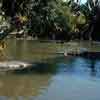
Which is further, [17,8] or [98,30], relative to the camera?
[98,30]

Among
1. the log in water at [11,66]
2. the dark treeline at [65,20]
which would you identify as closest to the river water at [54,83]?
the log in water at [11,66]

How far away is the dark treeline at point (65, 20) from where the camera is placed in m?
54.2

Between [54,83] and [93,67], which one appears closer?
[54,83]

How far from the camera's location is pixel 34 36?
60531 mm

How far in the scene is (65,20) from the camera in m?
60.1

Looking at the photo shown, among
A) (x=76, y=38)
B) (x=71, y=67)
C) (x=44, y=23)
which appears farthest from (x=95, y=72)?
(x=76, y=38)

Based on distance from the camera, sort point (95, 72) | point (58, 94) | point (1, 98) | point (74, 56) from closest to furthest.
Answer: point (1, 98) → point (58, 94) → point (95, 72) → point (74, 56)

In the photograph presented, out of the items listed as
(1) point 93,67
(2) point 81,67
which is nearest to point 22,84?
(2) point 81,67

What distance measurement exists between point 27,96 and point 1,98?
1.24 metres

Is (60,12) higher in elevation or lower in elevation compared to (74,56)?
higher

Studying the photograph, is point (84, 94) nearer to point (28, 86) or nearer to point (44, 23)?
point (28, 86)

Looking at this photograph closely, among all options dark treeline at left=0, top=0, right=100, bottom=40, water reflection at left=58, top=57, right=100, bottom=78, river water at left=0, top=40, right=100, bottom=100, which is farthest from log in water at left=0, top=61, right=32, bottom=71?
dark treeline at left=0, top=0, right=100, bottom=40

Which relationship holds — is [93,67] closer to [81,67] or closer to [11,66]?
[81,67]

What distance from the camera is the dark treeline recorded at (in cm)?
5416
